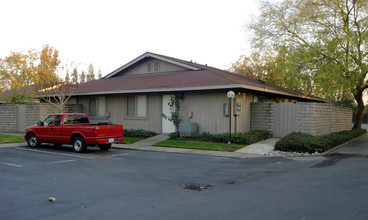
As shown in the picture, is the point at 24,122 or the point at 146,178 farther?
the point at 24,122

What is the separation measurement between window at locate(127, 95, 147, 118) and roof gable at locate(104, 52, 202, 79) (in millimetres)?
3134

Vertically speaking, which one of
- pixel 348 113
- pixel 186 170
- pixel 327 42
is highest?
pixel 327 42

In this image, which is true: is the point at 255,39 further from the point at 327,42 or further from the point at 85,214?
the point at 85,214

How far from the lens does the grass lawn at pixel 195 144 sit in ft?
49.3

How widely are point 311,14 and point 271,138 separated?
27.4ft

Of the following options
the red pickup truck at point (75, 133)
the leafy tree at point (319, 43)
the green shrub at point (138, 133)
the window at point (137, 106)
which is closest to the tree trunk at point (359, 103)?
the leafy tree at point (319, 43)

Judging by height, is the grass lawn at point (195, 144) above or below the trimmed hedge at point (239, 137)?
below

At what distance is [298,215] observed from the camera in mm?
5375

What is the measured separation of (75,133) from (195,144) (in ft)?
19.4

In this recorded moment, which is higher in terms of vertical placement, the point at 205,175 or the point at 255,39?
the point at 255,39

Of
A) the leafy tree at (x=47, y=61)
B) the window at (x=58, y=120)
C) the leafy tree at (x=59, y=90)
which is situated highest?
the leafy tree at (x=47, y=61)

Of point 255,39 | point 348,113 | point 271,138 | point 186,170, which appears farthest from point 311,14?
point 186,170

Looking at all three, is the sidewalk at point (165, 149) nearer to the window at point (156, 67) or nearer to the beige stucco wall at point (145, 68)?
the beige stucco wall at point (145, 68)

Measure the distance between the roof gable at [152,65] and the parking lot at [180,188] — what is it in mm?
10745
